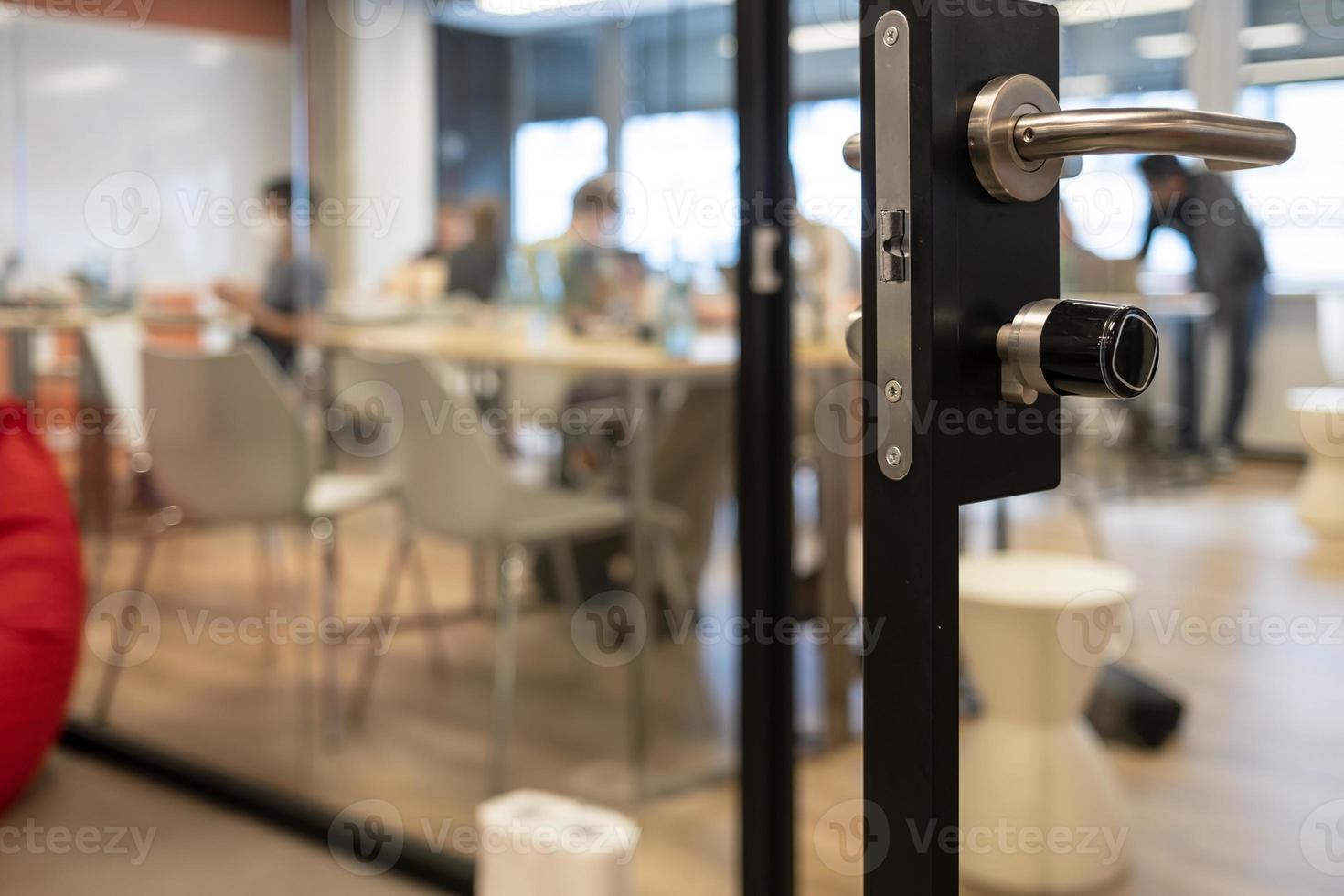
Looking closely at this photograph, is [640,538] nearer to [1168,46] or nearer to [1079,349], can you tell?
[1168,46]

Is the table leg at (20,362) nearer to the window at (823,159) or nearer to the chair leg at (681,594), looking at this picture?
the chair leg at (681,594)

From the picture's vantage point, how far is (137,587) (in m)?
2.96

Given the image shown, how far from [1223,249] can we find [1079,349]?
2.31 ft

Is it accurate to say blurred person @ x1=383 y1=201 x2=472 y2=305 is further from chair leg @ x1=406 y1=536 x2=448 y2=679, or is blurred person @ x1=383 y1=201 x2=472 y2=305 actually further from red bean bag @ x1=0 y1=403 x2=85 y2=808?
red bean bag @ x1=0 y1=403 x2=85 y2=808

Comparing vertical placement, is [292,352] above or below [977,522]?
above

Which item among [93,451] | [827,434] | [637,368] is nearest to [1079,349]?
[827,434]

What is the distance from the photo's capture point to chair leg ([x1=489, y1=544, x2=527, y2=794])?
2.58 metres

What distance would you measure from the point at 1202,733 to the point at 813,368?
1.01 meters

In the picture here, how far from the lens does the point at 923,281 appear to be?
81 centimetres

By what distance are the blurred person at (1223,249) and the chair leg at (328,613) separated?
183cm

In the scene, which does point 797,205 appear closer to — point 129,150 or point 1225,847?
point 1225,847

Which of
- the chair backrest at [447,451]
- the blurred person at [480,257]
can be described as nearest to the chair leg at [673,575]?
the chair backrest at [447,451]

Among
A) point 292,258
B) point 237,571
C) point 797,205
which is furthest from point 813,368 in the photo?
point 237,571

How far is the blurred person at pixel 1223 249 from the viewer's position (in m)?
1.37
